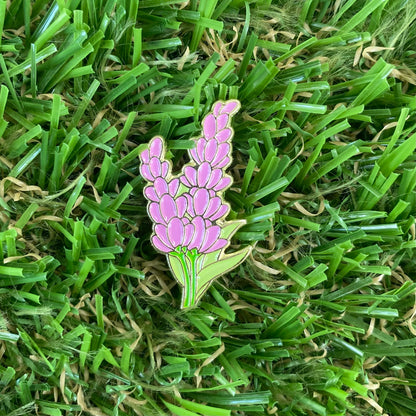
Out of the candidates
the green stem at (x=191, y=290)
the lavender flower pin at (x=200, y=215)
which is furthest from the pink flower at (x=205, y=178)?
the green stem at (x=191, y=290)

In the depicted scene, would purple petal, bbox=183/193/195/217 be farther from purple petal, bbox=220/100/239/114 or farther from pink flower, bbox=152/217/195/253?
purple petal, bbox=220/100/239/114

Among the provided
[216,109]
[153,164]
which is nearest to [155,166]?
[153,164]

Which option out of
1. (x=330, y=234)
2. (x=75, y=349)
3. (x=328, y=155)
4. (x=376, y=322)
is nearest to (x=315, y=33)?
(x=328, y=155)

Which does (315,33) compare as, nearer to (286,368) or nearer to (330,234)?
(330,234)

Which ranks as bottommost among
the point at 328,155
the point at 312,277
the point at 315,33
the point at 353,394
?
the point at 353,394

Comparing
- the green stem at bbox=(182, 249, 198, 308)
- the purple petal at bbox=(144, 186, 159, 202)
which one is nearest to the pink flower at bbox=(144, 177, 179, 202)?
the purple petal at bbox=(144, 186, 159, 202)
